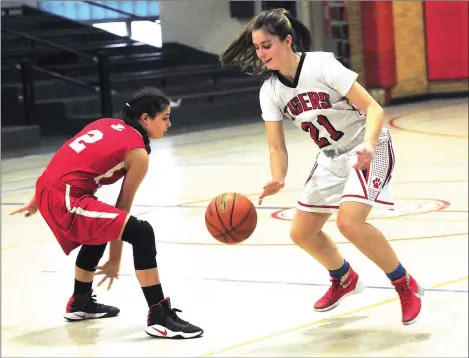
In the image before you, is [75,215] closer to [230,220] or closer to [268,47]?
[230,220]

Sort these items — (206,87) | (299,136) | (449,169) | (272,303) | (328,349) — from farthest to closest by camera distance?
(299,136) < (449,169) < (206,87) < (272,303) < (328,349)

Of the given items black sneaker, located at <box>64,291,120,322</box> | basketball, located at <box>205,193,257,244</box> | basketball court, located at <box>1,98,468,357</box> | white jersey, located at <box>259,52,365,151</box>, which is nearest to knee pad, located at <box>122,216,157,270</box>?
basketball court, located at <box>1,98,468,357</box>

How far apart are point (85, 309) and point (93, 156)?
78 centimetres

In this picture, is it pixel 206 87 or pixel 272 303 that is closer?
pixel 272 303

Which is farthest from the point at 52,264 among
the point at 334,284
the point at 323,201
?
the point at 323,201

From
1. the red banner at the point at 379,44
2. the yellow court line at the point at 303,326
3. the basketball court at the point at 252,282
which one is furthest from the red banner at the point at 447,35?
the yellow court line at the point at 303,326

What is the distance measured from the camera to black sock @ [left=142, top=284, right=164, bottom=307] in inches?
87.6

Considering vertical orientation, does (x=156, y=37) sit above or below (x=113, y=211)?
above

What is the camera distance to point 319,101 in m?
1.81

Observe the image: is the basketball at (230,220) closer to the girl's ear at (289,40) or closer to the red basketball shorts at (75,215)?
the girl's ear at (289,40)

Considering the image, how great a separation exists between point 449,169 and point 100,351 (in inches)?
143

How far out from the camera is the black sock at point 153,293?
7.30 feet

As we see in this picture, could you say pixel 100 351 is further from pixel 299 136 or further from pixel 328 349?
pixel 299 136

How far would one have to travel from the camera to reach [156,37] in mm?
880
